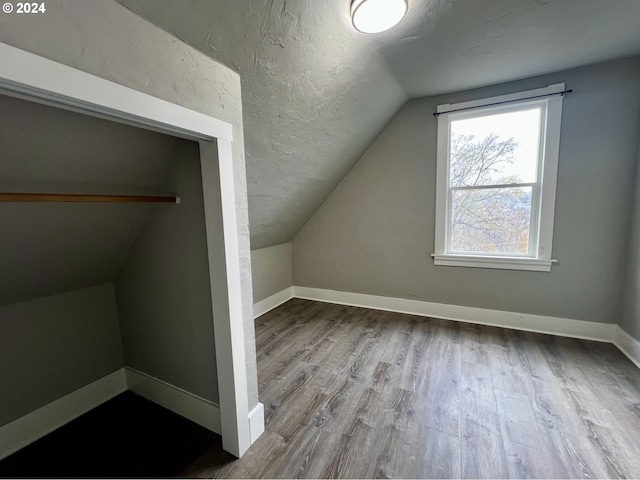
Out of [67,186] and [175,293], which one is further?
[175,293]

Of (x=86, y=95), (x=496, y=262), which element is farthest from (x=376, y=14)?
(x=496, y=262)

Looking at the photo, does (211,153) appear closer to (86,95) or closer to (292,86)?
(86,95)

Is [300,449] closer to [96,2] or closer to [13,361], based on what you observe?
[13,361]

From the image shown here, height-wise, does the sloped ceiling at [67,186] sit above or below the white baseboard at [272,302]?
above

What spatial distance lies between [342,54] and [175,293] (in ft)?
5.88

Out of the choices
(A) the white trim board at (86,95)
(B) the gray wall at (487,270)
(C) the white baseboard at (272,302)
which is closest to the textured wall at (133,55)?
(A) the white trim board at (86,95)

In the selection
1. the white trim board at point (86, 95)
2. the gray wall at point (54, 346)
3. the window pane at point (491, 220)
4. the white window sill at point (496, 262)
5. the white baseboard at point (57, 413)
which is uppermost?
the white trim board at point (86, 95)

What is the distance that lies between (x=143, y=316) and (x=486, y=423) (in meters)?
2.24

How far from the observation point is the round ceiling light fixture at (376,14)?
4.24 feet

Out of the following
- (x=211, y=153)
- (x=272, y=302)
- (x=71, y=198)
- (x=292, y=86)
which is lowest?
(x=272, y=302)

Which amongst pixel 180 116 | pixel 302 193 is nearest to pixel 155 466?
pixel 180 116

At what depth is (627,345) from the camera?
84.6 inches

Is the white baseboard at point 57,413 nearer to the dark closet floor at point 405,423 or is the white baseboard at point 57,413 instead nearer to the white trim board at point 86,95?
the dark closet floor at point 405,423

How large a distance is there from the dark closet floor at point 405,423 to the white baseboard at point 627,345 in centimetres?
7
